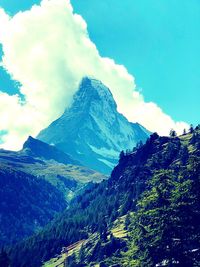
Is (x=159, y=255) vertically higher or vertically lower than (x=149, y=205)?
lower

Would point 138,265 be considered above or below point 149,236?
below

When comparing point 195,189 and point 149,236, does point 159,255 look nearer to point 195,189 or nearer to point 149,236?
point 149,236

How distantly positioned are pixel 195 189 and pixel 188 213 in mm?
3472

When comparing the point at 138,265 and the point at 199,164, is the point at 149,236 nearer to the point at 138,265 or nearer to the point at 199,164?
the point at 138,265

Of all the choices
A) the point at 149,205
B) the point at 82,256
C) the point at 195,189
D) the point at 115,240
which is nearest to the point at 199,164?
the point at 195,189

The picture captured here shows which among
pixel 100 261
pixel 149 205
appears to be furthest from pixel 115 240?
pixel 149 205

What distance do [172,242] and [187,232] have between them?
2.19 m

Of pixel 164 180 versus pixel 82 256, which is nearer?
pixel 164 180

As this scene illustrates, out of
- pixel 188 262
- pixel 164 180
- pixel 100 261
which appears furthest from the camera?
pixel 100 261

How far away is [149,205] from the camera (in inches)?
2199

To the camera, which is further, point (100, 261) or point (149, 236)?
point (100, 261)

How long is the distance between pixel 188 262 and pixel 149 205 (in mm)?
8792

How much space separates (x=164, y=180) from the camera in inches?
2172

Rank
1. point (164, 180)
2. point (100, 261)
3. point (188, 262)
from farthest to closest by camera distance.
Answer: point (100, 261)
point (164, 180)
point (188, 262)
